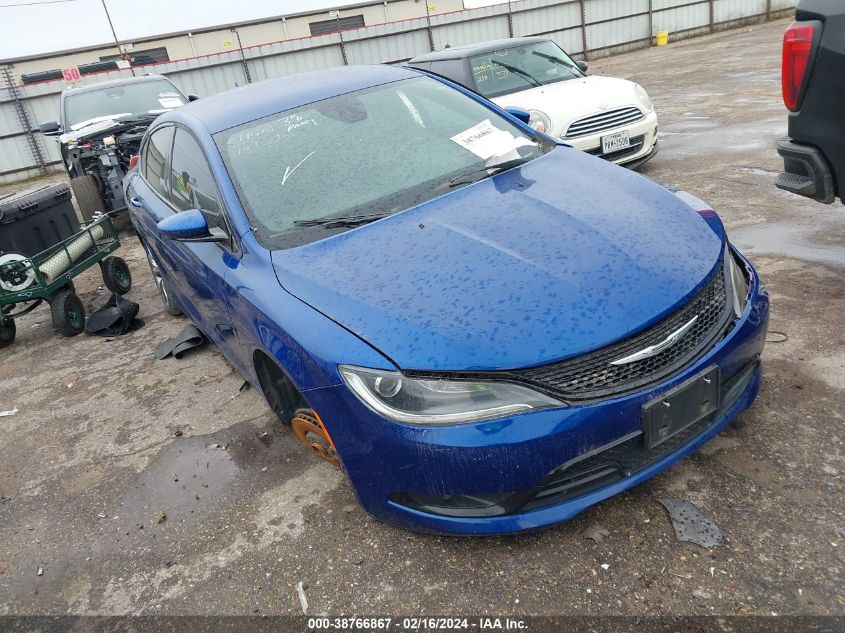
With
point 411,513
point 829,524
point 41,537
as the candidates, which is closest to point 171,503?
point 41,537

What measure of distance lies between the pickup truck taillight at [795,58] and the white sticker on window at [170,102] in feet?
25.0

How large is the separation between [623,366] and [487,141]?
1587mm

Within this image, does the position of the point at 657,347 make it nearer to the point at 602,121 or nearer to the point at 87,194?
the point at 602,121

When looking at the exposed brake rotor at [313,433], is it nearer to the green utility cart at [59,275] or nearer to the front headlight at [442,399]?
the front headlight at [442,399]

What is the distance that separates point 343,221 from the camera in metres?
2.68

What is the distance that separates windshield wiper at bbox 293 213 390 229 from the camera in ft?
8.75

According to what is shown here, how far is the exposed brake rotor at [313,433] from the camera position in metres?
2.45

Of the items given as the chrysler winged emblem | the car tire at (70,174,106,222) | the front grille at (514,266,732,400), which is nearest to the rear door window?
the front grille at (514,266,732,400)

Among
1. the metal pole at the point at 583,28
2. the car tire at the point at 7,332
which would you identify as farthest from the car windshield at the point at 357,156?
the metal pole at the point at 583,28

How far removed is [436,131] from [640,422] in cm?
184

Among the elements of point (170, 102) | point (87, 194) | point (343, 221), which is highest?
point (170, 102)

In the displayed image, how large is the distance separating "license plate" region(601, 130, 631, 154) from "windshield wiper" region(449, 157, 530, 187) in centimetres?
335

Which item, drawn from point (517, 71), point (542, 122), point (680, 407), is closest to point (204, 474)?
point (680, 407)

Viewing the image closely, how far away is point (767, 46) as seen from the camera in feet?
50.7
